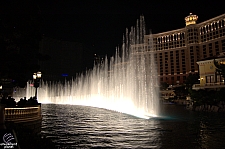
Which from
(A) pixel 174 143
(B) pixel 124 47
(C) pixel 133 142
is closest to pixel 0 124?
(C) pixel 133 142

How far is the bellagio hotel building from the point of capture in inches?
3413

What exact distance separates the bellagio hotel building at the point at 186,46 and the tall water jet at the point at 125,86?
45948mm

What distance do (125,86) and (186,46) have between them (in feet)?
225

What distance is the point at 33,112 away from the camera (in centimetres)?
1347

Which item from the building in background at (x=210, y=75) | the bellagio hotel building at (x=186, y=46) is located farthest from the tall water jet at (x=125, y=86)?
the bellagio hotel building at (x=186, y=46)

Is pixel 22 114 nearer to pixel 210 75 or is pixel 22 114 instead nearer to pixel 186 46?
pixel 210 75

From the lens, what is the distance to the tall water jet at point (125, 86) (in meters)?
32.7

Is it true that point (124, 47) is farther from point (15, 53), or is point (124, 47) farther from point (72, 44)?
point (72, 44)

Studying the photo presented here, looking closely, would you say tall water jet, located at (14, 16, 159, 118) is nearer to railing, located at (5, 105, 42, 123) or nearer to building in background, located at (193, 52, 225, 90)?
building in background, located at (193, 52, 225, 90)

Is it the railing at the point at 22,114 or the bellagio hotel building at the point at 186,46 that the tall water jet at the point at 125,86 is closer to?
the railing at the point at 22,114

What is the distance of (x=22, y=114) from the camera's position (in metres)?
12.2

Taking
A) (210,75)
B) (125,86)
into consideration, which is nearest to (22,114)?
(125,86)

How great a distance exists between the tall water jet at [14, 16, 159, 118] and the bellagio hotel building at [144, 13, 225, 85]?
45948 mm

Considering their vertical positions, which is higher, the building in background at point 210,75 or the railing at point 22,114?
the building in background at point 210,75
